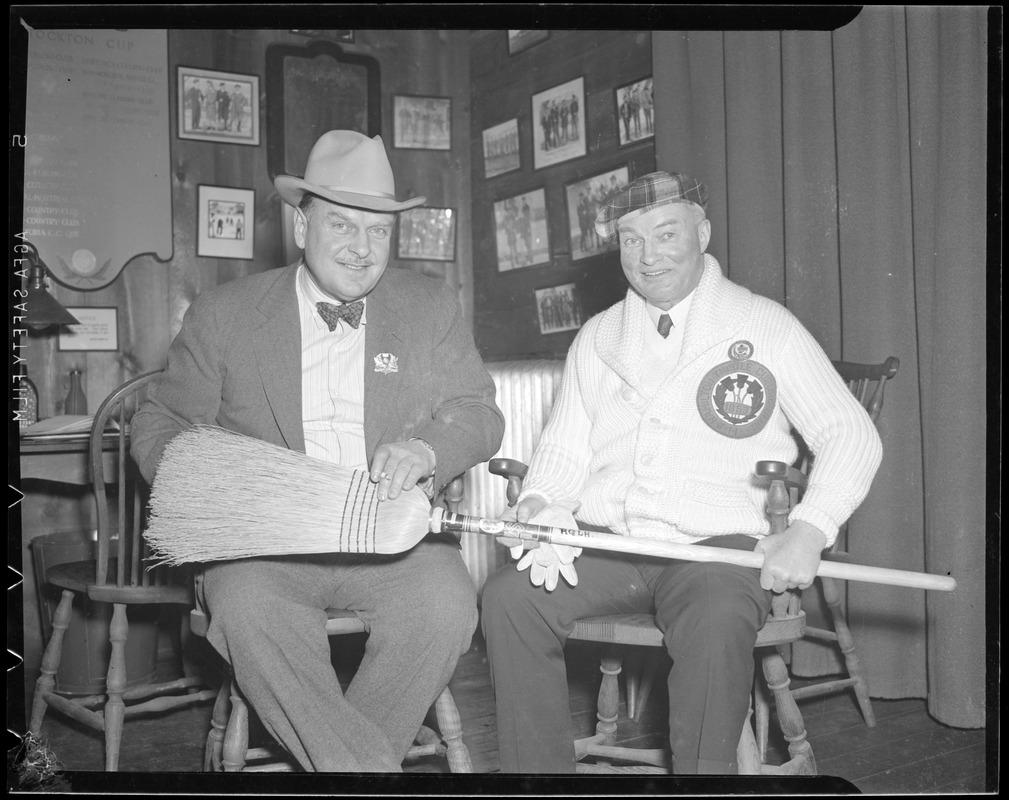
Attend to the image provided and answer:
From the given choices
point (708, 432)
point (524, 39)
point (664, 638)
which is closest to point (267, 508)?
point (664, 638)

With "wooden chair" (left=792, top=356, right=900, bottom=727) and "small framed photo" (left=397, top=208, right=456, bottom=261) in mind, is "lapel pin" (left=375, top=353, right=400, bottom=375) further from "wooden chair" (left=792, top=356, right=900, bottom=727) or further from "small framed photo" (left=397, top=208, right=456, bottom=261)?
"small framed photo" (left=397, top=208, right=456, bottom=261)

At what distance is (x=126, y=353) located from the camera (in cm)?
355

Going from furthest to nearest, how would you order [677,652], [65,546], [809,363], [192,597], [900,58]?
[65,546] < [900,58] < [192,597] < [809,363] < [677,652]

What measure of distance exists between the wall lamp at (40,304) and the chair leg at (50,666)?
3.45 ft

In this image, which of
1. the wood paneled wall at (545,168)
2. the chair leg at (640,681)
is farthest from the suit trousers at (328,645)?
the wood paneled wall at (545,168)

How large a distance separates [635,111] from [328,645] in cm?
224

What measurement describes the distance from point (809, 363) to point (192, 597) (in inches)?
58.4

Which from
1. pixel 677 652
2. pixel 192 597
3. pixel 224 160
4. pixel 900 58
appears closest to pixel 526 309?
pixel 224 160

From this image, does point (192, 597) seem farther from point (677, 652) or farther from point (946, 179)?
point (946, 179)

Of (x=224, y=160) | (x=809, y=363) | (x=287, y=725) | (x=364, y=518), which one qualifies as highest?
(x=224, y=160)

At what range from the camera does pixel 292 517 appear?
5.74 feet

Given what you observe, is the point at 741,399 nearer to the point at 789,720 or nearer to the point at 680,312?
the point at 680,312

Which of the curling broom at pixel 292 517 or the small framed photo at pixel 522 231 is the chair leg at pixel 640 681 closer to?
the curling broom at pixel 292 517

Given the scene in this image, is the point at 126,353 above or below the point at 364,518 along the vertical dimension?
above
